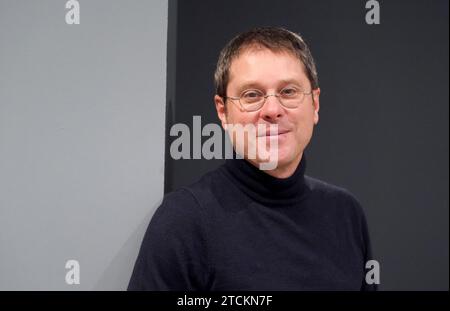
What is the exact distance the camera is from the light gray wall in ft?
3.14

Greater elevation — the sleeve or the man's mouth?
the man's mouth

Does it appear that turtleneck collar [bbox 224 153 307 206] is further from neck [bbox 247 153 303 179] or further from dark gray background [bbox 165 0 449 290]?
dark gray background [bbox 165 0 449 290]

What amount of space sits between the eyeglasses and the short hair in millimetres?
55

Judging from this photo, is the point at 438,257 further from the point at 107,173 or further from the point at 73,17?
the point at 73,17

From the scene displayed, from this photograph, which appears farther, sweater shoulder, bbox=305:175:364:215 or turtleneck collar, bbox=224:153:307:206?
sweater shoulder, bbox=305:175:364:215

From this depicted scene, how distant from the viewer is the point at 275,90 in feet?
2.71

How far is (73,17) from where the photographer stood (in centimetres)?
97

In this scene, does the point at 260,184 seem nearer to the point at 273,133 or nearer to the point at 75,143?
the point at 273,133

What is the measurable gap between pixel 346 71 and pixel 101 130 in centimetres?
81

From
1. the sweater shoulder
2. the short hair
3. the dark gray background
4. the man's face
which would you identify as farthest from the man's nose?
the dark gray background

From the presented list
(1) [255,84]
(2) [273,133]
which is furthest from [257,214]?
(1) [255,84]

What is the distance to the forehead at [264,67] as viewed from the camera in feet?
2.67
